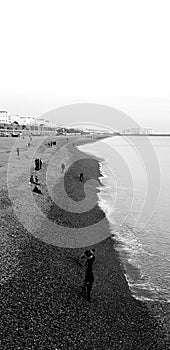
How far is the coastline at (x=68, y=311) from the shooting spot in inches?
469

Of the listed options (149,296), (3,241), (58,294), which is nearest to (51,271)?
(58,294)

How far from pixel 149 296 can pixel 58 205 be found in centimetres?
1556

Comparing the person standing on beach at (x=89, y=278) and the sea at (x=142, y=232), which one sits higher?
the person standing on beach at (x=89, y=278)

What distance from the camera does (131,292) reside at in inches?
677

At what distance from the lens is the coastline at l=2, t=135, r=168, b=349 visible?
39.1 feet

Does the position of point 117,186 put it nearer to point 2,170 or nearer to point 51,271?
point 2,170

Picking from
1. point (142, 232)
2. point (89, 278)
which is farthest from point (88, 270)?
point (142, 232)

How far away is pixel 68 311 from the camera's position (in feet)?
45.1

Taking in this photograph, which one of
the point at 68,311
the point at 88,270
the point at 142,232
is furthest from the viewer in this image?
the point at 142,232

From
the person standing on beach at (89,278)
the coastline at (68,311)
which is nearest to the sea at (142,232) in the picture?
the coastline at (68,311)

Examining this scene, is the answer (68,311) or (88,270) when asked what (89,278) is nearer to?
(88,270)

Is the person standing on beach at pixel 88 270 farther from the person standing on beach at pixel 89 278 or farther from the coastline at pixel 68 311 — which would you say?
the coastline at pixel 68 311

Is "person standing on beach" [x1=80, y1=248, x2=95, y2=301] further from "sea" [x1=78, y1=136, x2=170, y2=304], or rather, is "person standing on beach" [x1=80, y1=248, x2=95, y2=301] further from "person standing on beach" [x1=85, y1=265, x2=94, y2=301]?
"sea" [x1=78, y1=136, x2=170, y2=304]

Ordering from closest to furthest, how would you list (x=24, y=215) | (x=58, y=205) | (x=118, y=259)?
(x=118, y=259) → (x=24, y=215) → (x=58, y=205)
